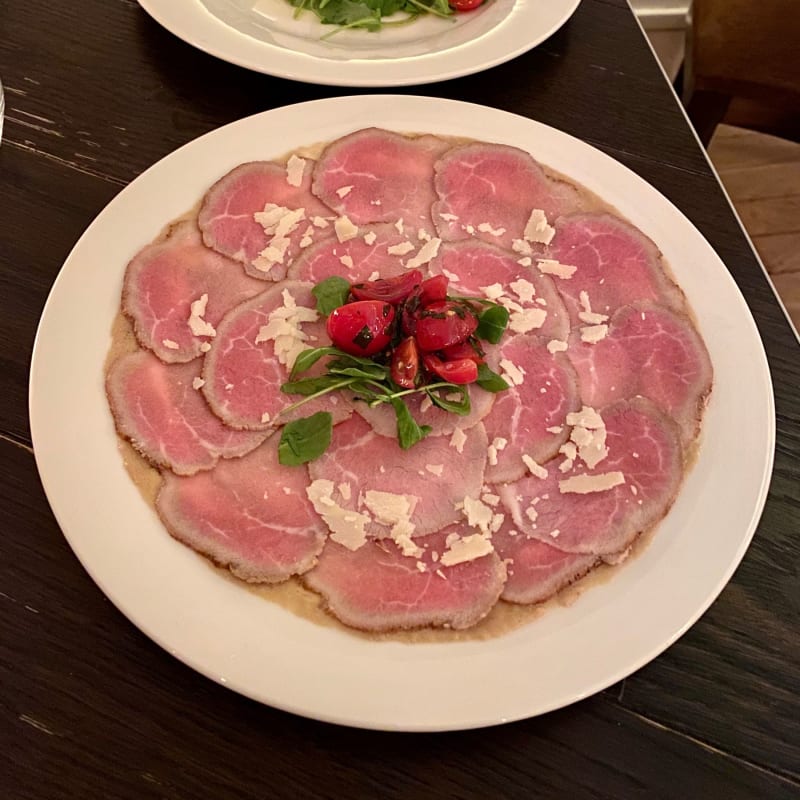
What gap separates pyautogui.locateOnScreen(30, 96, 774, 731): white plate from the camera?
42.3 inches

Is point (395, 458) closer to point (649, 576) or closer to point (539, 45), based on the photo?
point (649, 576)

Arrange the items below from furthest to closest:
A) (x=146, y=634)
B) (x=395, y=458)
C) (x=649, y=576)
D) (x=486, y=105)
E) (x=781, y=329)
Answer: (x=486, y=105) → (x=781, y=329) → (x=395, y=458) → (x=649, y=576) → (x=146, y=634)

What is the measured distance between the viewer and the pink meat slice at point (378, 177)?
5.52 ft

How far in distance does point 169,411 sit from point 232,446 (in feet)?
0.45

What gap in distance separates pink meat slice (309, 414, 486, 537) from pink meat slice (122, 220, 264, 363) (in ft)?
1.18

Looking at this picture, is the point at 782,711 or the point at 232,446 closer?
the point at 782,711

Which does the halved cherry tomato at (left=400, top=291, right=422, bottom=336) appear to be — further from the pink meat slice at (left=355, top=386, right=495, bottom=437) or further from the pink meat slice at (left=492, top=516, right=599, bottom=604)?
the pink meat slice at (left=492, top=516, right=599, bottom=604)

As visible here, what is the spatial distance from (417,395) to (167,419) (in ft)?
1.51

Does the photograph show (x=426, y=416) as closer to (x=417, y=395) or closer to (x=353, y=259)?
(x=417, y=395)

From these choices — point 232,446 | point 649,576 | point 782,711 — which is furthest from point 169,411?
point 782,711

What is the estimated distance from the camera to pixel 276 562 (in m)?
1.21

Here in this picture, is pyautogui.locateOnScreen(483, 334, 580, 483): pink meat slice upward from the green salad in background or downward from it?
downward

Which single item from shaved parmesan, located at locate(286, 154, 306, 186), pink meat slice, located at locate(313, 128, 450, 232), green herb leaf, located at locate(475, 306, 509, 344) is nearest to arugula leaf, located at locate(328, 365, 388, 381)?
green herb leaf, located at locate(475, 306, 509, 344)

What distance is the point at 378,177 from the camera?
67.5 inches
